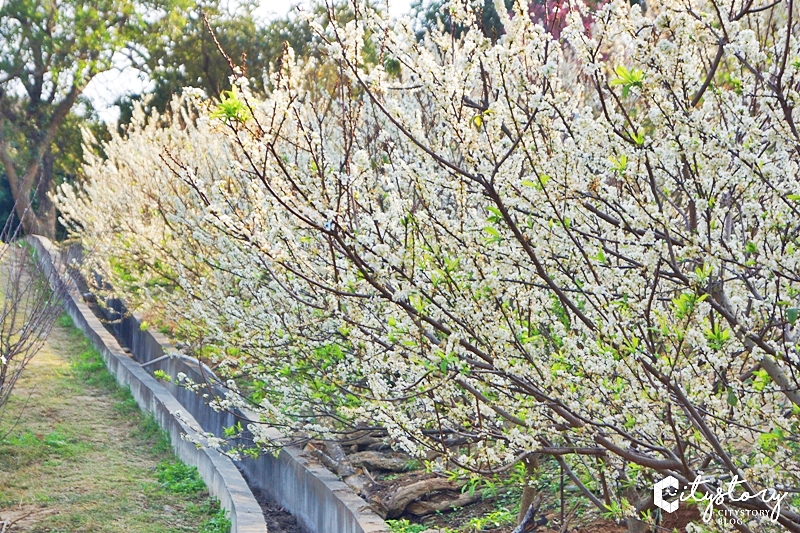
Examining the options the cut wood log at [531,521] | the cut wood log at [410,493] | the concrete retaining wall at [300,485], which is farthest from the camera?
the cut wood log at [410,493]

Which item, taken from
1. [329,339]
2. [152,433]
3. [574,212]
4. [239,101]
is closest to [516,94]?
[574,212]

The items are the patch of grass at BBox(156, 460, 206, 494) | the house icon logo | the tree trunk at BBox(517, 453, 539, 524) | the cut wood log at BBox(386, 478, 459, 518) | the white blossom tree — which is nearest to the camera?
the white blossom tree

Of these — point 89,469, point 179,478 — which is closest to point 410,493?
point 179,478

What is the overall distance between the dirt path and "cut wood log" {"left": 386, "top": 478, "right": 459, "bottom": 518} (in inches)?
61.4

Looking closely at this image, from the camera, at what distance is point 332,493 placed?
7.54 meters

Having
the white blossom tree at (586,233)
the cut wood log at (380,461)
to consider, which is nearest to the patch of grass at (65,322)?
Answer: the cut wood log at (380,461)

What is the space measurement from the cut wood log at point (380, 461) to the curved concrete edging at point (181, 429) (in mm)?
1115

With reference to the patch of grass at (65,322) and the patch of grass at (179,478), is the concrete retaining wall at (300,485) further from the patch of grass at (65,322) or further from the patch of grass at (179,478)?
the patch of grass at (65,322)

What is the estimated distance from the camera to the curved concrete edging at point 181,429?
7469mm

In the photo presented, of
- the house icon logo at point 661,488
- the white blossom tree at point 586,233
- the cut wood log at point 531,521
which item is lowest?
the cut wood log at point 531,521

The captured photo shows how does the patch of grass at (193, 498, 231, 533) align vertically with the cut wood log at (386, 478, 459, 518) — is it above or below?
below

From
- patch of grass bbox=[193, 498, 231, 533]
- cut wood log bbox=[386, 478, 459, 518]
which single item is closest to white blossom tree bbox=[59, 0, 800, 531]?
cut wood log bbox=[386, 478, 459, 518]

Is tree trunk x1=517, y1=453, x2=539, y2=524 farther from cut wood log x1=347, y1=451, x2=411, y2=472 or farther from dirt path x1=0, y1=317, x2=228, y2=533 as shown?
dirt path x1=0, y1=317, x2=228, y2=533

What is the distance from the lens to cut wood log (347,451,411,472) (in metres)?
8.55
